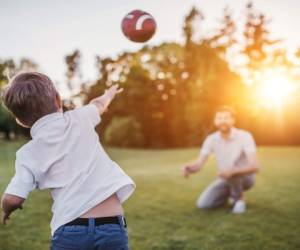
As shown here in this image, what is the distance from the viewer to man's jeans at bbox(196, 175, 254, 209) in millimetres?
6594

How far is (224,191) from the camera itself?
6.81 m

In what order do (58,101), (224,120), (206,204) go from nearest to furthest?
(58,101), (224,120), (206,204)

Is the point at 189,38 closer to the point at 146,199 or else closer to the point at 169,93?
the point at 169,93

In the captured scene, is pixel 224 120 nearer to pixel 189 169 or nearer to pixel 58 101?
pixel 189 169

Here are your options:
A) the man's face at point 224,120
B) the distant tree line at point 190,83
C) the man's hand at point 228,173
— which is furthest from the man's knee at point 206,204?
the distant tree line at point 190,83

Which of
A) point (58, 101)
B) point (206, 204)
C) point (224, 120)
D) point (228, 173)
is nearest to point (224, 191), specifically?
point (206, 204)

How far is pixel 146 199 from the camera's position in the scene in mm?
7629

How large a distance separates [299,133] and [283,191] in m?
18.4

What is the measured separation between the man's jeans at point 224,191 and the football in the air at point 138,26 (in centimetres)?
281

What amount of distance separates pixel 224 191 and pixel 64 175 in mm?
4706

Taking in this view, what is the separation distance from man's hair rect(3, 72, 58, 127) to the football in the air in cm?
237

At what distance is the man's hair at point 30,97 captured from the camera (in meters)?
2.45

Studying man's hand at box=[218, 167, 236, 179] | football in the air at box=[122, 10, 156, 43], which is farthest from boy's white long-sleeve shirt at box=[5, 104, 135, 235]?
man's hand at box=[218, 167, 236, 179]

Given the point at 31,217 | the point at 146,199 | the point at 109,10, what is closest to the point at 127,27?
the point at 31,217
